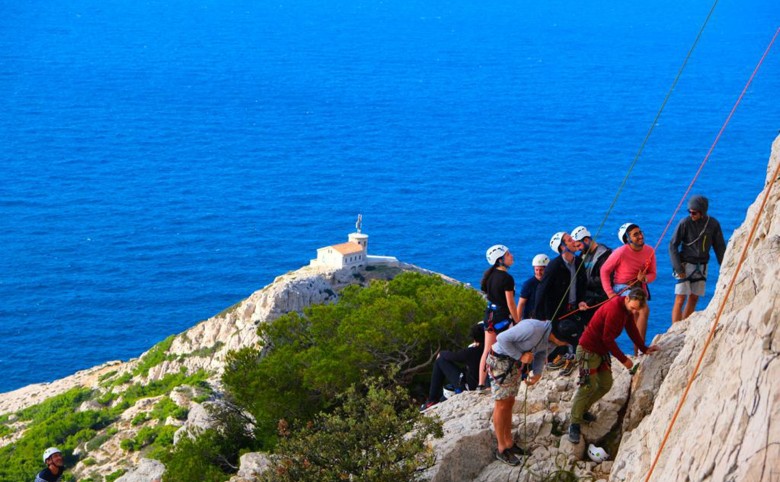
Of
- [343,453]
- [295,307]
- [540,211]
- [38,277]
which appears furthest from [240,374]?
[540,211]

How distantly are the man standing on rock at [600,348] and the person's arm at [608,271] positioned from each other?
1955 mm

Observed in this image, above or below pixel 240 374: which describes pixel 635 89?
above

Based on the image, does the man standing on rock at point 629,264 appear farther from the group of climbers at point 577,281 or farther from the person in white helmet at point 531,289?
the person in white helmet at point 531,289

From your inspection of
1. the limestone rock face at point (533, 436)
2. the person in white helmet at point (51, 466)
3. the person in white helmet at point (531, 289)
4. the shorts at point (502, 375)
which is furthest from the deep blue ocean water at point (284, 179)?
the shorts at point (502, 375)

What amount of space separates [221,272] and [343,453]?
342ft

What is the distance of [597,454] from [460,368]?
206 inches

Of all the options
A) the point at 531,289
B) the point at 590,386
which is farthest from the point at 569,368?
the point at 590,386

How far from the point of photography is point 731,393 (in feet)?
30.0

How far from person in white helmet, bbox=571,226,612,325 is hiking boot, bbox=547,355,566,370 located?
0.76m

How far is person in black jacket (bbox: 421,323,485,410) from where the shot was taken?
18.0m

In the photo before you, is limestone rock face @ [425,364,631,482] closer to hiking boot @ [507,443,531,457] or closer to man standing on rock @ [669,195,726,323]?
hiking boot @ [507,443,531,457]

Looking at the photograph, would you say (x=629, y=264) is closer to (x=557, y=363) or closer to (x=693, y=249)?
(x=693, y=249)

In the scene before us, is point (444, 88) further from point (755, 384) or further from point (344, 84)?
point (755, 384)

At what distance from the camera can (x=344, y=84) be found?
195m
